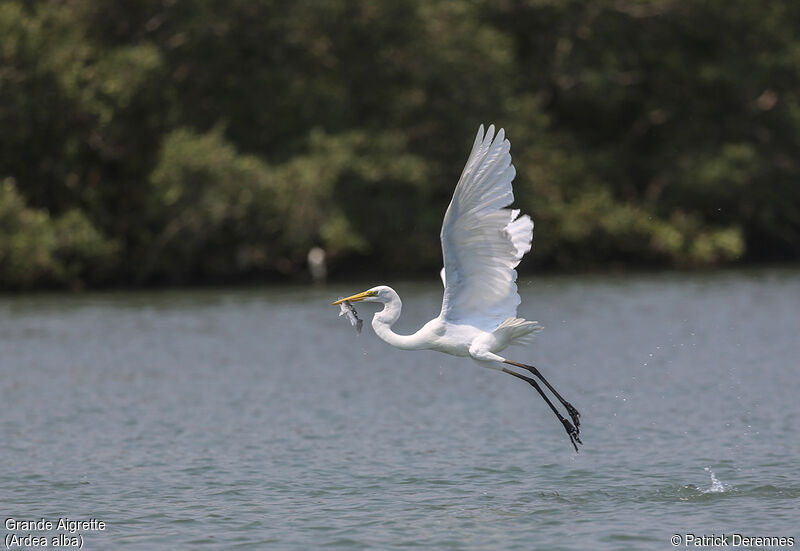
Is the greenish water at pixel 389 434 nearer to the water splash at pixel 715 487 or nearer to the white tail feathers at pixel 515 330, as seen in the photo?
the water splash at pixel 715 487

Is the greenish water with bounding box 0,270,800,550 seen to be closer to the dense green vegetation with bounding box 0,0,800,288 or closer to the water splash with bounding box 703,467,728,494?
the water splash with bounding box 703,467,728,494

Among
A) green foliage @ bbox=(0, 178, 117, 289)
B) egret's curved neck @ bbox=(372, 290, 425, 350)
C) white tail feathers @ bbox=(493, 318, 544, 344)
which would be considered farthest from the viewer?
green foliage @ bbox=(0, 178, 117, 289)

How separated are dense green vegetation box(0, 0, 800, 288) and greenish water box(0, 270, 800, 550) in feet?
24.9

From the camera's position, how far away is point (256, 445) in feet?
45.3

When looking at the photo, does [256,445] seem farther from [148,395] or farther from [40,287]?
[40,287]

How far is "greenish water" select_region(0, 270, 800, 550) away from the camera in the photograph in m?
10.3

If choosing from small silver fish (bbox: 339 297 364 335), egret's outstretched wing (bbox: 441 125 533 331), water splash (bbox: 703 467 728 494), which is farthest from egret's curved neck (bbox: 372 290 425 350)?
water splash (bbox: 703 467 728 494)

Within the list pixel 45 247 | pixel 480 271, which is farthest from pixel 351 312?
pixel 45 247

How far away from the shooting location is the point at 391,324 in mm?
→ 10961

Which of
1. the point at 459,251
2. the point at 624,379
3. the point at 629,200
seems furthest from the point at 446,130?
the point at 459,251

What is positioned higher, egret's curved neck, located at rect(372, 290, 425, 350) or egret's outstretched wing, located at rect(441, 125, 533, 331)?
egret's outstretched wing, located at rect(441, 125, 533, 331)

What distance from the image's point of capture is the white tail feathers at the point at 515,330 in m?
10.7

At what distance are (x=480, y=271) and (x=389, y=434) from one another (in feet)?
13.4

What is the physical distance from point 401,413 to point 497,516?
523 centimetres
